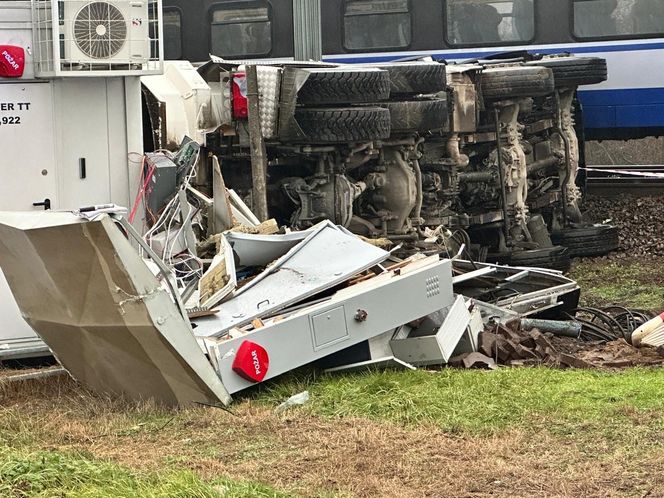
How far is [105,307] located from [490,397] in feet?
6.37

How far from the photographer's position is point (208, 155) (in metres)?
9.92

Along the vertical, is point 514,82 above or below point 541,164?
above

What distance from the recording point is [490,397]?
21.0ft

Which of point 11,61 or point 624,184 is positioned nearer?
point 11,61

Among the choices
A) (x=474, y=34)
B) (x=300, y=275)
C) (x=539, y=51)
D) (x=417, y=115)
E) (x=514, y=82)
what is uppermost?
(x=474, y=34)

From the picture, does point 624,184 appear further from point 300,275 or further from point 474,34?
point 300,275

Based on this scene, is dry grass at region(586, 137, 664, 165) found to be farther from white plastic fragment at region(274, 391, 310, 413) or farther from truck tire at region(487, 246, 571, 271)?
white plastic fragment at region(274, 391, 310, 413)

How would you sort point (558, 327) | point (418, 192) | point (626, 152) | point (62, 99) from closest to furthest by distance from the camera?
point (62, 99) < point (558, 327) < point (418, 192) < point (626, 152)

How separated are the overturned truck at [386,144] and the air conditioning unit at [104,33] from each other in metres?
1.33

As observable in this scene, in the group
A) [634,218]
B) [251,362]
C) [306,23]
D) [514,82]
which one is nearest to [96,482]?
[251,362]

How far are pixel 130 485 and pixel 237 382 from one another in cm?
169

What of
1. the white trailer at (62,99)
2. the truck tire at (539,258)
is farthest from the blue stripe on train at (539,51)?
the white trailer at (62,99)

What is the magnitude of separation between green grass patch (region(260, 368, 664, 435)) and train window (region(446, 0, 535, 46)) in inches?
397

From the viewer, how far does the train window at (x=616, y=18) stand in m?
16.3
